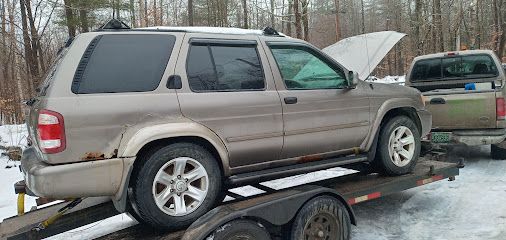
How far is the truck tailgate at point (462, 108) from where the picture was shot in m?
6.80

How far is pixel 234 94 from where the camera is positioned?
12.4 feet

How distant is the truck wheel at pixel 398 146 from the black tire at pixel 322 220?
47.0 inches

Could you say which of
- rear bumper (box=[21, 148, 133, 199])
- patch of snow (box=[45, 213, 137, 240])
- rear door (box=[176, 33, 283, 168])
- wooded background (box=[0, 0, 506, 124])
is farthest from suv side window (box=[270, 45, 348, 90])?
wooded background (box=[0, 0, 506, 124])

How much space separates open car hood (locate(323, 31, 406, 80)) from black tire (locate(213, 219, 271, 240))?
3695 millimetres

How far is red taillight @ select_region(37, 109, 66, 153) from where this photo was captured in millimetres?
2988

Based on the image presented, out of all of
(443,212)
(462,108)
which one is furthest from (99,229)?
(462,108)

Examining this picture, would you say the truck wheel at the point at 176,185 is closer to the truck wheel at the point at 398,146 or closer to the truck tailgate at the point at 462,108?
the truck wheel at the point at 398,146

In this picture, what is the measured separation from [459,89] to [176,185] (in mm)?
5812

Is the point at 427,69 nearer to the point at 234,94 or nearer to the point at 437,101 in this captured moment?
the point at 437,101

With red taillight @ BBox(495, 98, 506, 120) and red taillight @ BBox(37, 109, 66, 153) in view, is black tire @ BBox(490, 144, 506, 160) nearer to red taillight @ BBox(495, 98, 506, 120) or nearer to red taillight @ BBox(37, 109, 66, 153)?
red taillight @ BBox(495, 98, 506, 120)

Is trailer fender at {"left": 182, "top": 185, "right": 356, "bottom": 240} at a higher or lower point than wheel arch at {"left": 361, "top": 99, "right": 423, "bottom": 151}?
lower

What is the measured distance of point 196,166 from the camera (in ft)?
11.5

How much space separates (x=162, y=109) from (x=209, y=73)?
23.3 inches

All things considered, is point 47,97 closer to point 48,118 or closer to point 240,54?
point 48,118
